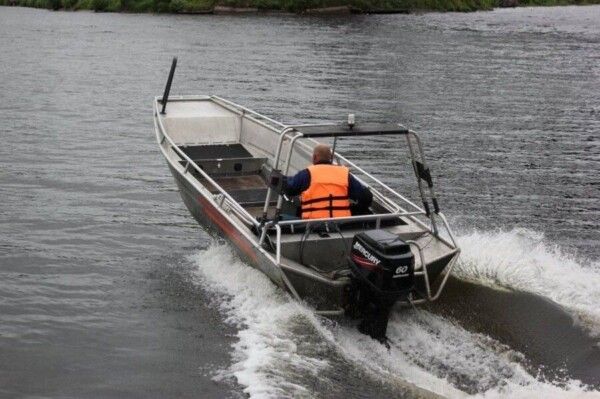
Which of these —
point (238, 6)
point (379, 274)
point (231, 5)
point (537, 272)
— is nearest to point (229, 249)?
point (379, 274)

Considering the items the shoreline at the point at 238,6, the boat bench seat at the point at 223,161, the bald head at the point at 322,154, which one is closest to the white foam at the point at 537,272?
the bald head at the point at 322,154

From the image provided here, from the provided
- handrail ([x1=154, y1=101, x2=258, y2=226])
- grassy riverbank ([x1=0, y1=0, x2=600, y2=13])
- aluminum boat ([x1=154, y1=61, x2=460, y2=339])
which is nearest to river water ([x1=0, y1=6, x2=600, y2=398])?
aluminum boat ([x1=154, y1=61, x2=460, y2=339])

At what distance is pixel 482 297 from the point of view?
974 cm

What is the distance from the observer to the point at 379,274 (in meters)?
7.98

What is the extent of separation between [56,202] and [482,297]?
839cm

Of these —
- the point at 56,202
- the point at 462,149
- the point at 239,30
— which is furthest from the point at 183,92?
the point at 239,30

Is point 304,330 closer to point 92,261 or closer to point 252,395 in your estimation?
point 252,395

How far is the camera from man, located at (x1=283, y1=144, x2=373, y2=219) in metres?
9.19

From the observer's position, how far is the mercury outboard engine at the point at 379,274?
7.98 meters

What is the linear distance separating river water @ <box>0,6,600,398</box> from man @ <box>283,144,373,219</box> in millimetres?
1226

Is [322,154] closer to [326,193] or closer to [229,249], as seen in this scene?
[326,193]

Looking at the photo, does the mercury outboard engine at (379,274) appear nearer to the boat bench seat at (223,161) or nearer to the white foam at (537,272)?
the white foam at (537,272)

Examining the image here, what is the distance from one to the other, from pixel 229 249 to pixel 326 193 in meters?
2.57

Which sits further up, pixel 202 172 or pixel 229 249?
pixel 202 172
